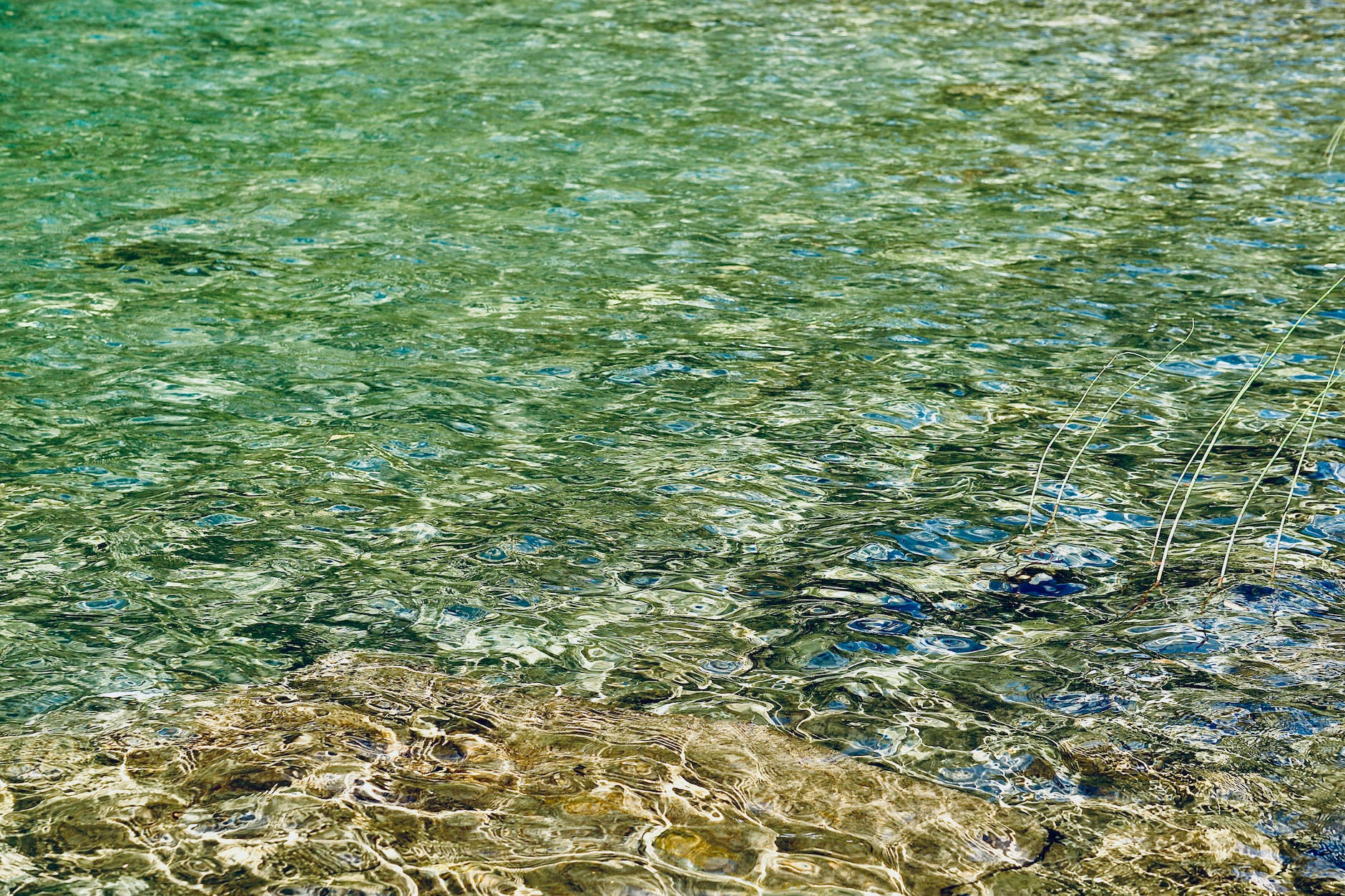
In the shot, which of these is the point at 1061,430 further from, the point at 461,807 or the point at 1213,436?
the point at 461,807

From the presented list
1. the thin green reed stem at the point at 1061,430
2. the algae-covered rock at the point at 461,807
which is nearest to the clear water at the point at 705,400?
the thin green reed stem at the point at 1061,430

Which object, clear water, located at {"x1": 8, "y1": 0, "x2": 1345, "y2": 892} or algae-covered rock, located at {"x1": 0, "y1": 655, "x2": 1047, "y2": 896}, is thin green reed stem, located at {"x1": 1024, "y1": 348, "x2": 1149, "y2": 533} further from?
algae-covered rock, located at {"x1": 0, "y1": 655, "x2": 1047, "y2": 896}

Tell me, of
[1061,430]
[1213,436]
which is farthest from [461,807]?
[1061,430]

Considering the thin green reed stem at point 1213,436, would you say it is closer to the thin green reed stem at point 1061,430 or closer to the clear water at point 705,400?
the clear water at point 705,400

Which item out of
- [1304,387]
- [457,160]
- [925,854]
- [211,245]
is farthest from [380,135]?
[925,854]

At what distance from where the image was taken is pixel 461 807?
3.38 m

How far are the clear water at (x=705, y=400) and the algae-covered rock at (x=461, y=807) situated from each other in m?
0.20

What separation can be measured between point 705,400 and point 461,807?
297cm

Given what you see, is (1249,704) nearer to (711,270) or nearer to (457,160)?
(711,270)

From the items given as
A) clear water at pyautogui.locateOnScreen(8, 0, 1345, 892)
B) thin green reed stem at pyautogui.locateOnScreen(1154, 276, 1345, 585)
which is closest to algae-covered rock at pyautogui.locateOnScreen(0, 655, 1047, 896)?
clear water at pyautogui.locateOnScreen(8, 0, 1345, 892)

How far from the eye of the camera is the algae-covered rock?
3.14 m

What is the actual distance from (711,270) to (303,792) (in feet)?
15.3

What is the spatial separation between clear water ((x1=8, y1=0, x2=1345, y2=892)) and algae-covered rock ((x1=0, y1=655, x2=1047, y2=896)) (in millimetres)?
202

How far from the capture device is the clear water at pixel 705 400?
13.4 feet
